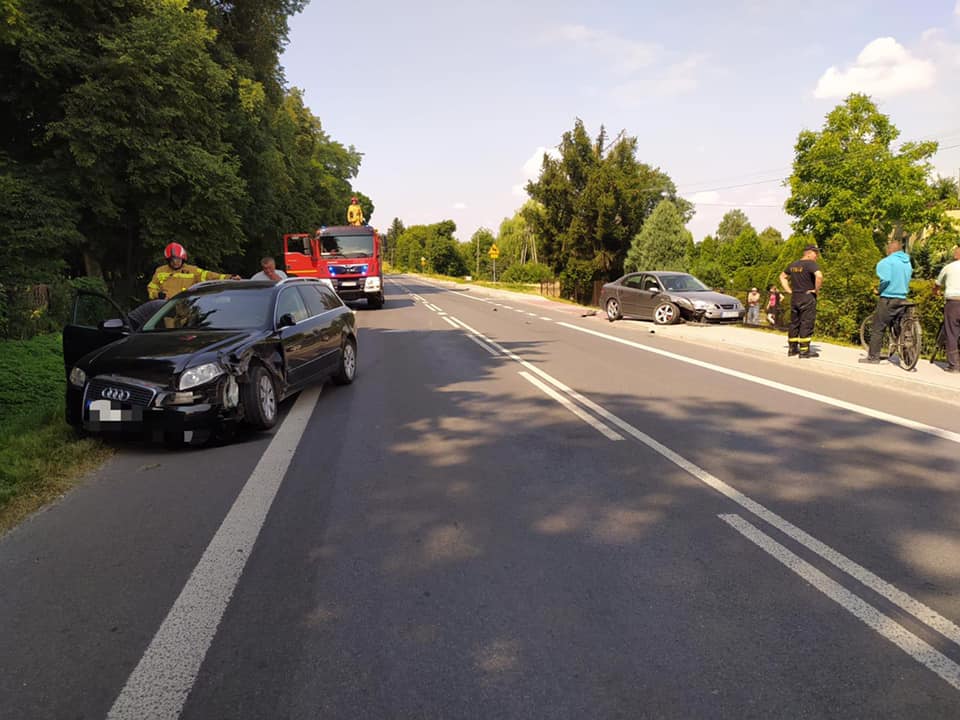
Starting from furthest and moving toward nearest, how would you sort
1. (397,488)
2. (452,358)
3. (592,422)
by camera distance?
1. (452,358)
2. (592,422)
3. (397,488)

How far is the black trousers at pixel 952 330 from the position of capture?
9562 millimetres

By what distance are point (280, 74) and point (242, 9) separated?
3.92m

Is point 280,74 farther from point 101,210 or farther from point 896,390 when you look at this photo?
point 896,390

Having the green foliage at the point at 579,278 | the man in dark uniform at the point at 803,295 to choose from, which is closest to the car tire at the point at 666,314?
the man in dark uniform at the point at 803,295

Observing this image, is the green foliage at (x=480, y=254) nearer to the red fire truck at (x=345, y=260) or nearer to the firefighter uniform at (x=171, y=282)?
the red fire truck at (x=345, y=260)

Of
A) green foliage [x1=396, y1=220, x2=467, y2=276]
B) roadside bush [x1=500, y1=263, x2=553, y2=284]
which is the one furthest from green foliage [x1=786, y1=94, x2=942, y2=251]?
green foliage [x1=396, y1=220, x2=467, y2=276]

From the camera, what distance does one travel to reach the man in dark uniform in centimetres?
1123

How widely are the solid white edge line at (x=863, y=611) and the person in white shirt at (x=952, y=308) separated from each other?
7807 millimetres

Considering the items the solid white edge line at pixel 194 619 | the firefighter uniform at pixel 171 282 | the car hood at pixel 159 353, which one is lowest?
the solid white edge line at pixel 194 619

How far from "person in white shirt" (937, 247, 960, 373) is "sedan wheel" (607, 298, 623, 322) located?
37.6 ft

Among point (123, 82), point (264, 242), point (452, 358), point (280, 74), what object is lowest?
point (452, 358)

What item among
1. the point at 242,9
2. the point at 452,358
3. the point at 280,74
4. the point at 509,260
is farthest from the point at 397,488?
the point at 509,260

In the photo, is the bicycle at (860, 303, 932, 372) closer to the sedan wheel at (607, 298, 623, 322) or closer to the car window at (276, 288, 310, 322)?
the car window at (276, 288, 310, 322)

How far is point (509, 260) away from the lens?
9431cm
